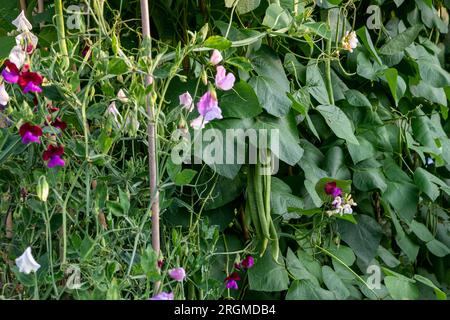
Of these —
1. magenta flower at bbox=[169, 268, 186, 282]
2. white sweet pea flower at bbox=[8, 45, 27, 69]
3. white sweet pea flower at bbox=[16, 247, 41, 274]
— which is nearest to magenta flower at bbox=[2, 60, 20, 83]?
white sweet pea flower at bbox=[8, 45, 27, 69]

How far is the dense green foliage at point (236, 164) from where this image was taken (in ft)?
3.84

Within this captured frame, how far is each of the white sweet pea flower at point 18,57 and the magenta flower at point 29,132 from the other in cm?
10

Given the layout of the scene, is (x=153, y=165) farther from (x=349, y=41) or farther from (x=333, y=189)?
(x=349, y=41)

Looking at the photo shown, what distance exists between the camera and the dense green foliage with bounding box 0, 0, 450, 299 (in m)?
1.17

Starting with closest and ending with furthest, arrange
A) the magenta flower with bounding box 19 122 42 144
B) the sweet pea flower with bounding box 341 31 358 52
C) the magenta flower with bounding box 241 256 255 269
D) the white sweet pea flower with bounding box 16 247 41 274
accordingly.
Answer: the white sweet pea flower with bounding box 16 247 41 274 < the magenta flower with bounding box 19 122 42 144 < the magenta flower with bounding box 241 256 255 269 < the sweet pea flower with bounding box 341 31 358 52

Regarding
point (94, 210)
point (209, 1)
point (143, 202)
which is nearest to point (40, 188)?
point (94, 210)

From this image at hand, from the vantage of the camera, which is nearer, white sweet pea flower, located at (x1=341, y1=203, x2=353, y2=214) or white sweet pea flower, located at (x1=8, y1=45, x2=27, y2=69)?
white sweet pea flower, located at (x1=8, y1=45, x2=27, y2=69)

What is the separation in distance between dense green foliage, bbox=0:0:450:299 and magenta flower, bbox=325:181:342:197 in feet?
0.05

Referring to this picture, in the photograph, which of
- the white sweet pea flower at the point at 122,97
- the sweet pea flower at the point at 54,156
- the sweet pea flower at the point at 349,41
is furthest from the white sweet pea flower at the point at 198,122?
the sweet pea flower at the point at 349,41

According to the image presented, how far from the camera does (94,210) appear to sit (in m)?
1.13

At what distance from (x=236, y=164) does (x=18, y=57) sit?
49 cm

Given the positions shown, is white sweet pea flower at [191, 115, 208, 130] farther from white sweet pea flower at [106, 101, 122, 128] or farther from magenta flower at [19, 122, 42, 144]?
magenta flower at [19, 122, 42, 144]

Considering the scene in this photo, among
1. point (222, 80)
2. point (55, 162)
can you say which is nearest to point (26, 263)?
point (55, 162)

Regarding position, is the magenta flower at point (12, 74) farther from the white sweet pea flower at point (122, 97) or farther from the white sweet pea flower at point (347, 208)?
the white sweet pea flower at point (347, 208)
